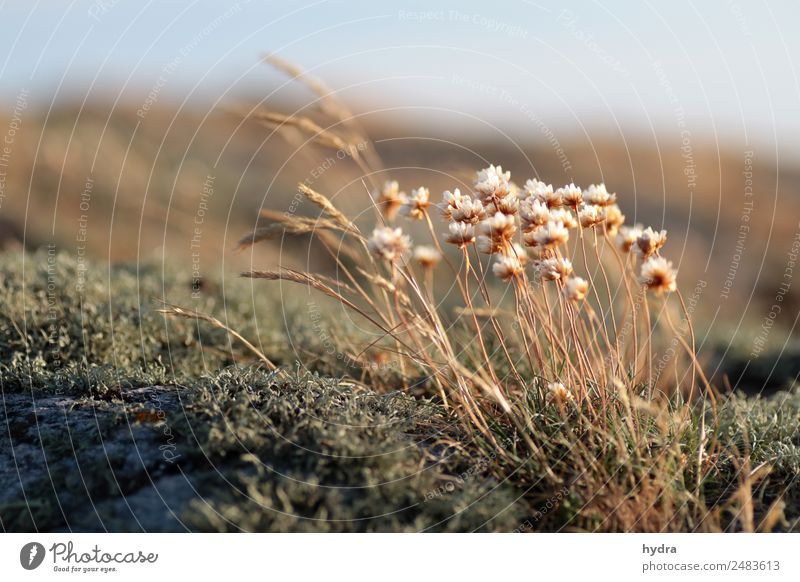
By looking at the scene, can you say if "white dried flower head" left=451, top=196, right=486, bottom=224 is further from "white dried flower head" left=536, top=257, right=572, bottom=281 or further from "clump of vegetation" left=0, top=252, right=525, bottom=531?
"clump of vegetation" left=0, top=252, right=525, bottom=531

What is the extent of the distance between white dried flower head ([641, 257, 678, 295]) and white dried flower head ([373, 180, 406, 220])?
1096mm

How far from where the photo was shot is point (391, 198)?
3293 mm

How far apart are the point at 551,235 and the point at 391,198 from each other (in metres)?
0.88

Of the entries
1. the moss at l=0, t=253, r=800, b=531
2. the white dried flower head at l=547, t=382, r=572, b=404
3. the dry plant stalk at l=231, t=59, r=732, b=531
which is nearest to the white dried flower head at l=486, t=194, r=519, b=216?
the dry plant stalk at l=231, t=59, r=732, b=531

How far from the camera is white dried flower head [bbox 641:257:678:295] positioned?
2658 mm

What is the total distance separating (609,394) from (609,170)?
1478cm

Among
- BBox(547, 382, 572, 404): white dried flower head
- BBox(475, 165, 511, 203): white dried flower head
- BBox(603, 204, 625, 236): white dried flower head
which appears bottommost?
BBox(547, 382, 572, 404): white dried flower head

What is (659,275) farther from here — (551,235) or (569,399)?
(569,399)

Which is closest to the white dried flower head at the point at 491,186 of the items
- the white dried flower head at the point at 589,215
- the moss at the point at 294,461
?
the white dried flower head at the point at 589,215

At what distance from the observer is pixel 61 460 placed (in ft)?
9.34

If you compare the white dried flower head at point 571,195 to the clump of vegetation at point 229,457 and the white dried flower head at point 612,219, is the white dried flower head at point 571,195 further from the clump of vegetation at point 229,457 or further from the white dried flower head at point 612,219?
the clump of vegetation at point 229,457

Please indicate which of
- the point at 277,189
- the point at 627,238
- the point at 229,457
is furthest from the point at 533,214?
the point at 277,189
